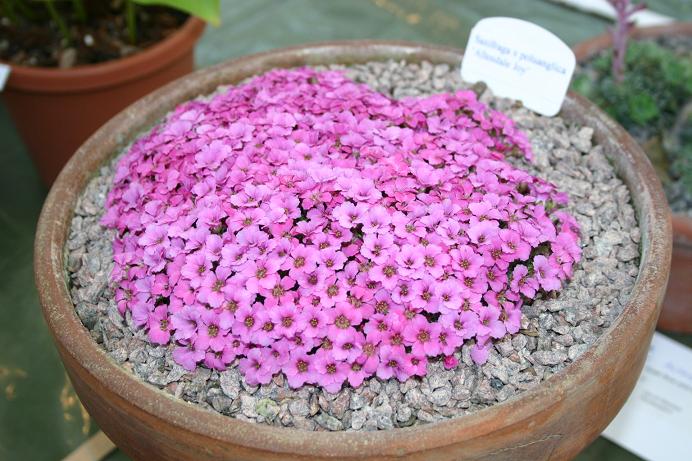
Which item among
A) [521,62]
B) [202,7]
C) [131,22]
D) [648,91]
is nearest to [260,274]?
[521,62]

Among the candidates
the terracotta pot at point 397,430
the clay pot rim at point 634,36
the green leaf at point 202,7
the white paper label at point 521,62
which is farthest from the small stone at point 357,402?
the clay pot rim at point 634,36

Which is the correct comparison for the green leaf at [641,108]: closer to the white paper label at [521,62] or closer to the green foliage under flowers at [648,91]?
the green foliage under flowers at [648,91]

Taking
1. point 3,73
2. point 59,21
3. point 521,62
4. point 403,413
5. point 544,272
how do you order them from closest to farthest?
point 403,413 → point 544,272 → point 521,62 → point 3,73 → point 59,21

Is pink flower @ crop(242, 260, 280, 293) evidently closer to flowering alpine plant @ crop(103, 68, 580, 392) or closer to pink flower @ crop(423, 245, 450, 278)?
flowering alpine plant @ crop(103, 68, 580, 392)

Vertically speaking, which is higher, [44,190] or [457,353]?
[457,353]

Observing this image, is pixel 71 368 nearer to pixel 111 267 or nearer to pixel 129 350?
pixel 129 350

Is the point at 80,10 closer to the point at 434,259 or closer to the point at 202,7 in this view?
the point at 202,7
